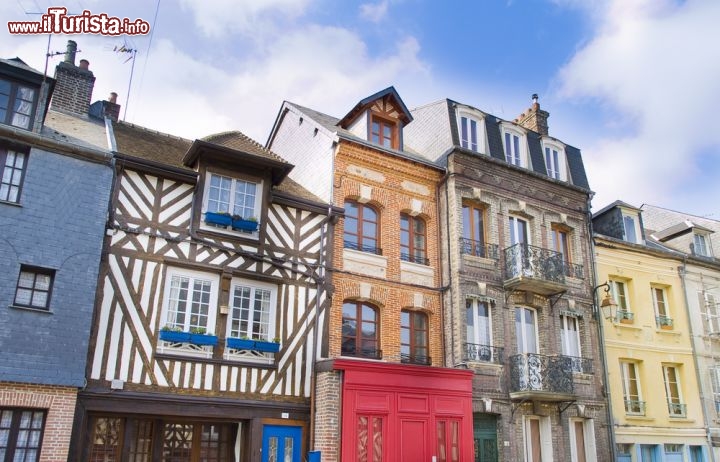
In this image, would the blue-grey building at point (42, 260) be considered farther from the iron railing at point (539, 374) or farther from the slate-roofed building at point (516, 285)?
the iron railing at point (539, 374)

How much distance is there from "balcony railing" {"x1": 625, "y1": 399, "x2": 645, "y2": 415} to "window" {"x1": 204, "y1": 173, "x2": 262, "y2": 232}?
36.8ft

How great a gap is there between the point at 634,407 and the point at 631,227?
17.9 feet

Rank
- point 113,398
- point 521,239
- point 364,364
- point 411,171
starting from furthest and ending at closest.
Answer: point 521,239 < point 411,171 < point 364,364 < point 113,398

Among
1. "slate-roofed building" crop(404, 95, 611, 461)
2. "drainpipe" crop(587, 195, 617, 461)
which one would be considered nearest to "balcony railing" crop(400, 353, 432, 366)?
"slate-roofed building" crop(404, 95, 611, 461)

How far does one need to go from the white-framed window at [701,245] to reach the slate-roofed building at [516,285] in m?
5.28

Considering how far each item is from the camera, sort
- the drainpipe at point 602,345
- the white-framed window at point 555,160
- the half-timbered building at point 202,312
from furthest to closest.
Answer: the white-framed window at point 555,160, the drainpipe at point 602,345, the half-timbered building at point 202,312

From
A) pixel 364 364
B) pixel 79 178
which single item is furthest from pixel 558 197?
pixel 79 178

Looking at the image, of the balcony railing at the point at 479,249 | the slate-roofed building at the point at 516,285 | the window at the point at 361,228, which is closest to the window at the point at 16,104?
the window at the point at 361,228

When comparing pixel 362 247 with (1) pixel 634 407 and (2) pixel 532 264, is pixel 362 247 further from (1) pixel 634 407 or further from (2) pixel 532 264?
(1) pixel 634 407

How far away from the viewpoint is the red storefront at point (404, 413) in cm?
1241

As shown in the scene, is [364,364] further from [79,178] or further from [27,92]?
[27,92]

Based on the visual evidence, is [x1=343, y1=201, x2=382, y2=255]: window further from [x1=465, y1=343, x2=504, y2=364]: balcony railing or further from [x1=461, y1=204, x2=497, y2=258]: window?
[x1=465, y1=343, x2=504, y2=364]: balcony railing

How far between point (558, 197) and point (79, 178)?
12.3 metres

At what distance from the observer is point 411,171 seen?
52.3 feet
